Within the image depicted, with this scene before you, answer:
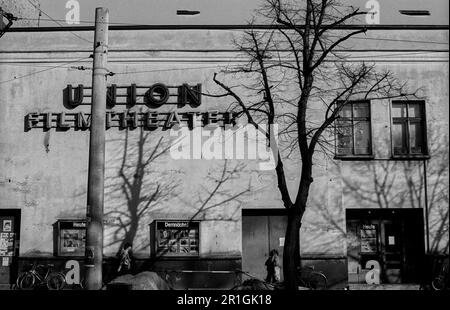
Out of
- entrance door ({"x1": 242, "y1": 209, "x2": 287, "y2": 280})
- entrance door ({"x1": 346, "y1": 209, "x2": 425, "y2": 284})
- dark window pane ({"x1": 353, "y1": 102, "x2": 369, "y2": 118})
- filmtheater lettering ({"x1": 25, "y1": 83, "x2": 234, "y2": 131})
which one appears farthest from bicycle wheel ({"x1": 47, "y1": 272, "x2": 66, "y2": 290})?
dark window pane ({"x1": 353, "y1": 102, "x2": 369, "y2": 118})

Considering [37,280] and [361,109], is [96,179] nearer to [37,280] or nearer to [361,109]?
[37,280]

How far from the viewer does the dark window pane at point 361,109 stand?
21344 millimetres

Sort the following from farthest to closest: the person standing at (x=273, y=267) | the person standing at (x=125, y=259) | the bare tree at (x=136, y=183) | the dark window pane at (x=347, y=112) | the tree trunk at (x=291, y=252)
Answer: the dark window pane at (x=347, y=112), the bare tree at (x=136, y=183), the person standing at (x=273, y=267), the person standing at (x=125, y=259), the tree trunk at (x=291, y=252)

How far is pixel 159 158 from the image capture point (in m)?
21.0

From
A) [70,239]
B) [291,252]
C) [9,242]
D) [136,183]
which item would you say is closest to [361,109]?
[291,252]

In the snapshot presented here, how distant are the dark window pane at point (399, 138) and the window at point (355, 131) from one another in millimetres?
963

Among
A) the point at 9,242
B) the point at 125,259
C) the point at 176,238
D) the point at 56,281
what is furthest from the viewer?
Result: the point at 9,242

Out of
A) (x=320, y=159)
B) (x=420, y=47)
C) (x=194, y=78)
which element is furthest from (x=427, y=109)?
(x=194, y=78)

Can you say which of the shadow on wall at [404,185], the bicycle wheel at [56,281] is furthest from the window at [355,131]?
the bicycle wheel at [56,281]

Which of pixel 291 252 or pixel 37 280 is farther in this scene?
pixel 37 280

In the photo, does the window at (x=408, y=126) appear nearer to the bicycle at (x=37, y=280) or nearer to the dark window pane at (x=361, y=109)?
the dark window pane at (x=361, y=109)

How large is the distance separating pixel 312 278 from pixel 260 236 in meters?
2.43

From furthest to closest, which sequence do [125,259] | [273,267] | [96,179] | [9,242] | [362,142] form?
[362,142], [9,242], [273,267], [125,259], [96,179]

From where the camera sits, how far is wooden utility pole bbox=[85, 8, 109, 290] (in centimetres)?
1286
